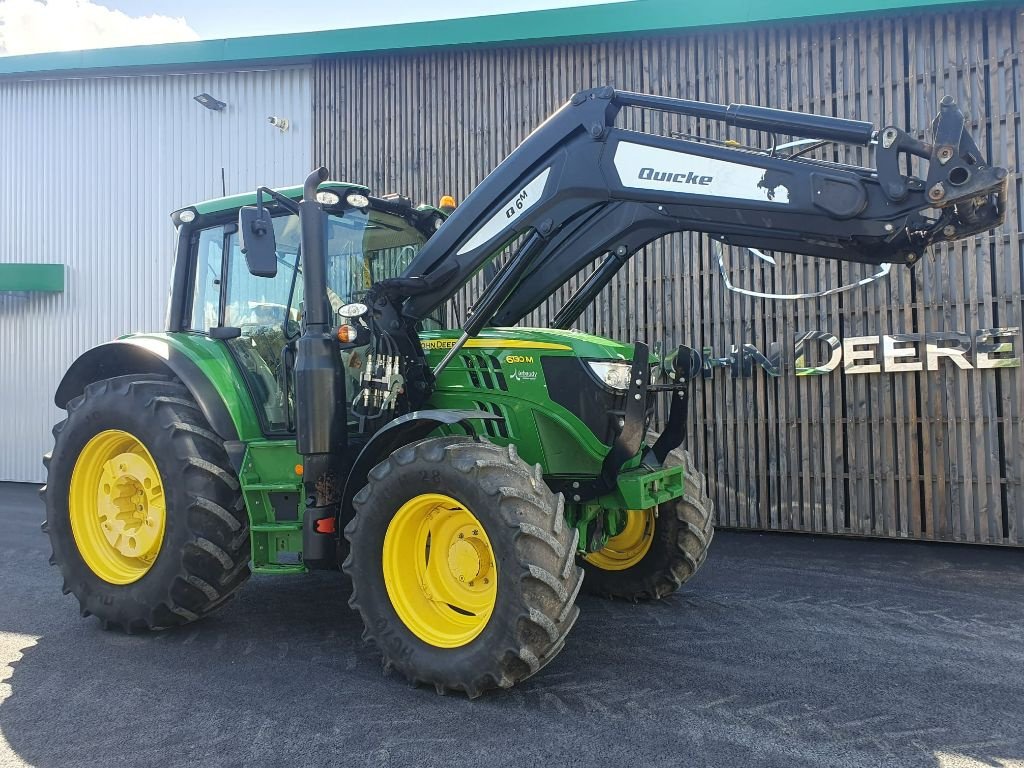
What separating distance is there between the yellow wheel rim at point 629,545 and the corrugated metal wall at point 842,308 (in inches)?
131

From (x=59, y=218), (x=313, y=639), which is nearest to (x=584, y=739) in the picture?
(x=313, y=639)

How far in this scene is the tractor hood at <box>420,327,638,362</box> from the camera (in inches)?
151

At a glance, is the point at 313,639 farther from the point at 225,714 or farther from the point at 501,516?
the point at 501,516

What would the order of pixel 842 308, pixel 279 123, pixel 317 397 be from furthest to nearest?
pixel 279 123, pixel 842 308, pixel 317 397

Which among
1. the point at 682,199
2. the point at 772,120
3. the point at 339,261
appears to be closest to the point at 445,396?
the point at 339,261

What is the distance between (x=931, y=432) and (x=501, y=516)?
5.44 meters

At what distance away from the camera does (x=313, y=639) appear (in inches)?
159

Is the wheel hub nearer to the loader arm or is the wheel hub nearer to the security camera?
the loader arm

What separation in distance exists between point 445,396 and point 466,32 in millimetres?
6541

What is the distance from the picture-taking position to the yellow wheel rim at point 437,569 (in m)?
3.42

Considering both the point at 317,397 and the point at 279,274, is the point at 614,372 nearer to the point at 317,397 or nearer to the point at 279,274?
the point at 317,397

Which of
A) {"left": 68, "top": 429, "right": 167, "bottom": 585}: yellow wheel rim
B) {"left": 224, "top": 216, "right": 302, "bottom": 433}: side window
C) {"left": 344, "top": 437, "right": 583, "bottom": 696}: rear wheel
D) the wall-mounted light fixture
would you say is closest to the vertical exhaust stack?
{"left": 344, "top": 437, "right": 583, "bottom": 696}: rear wheel

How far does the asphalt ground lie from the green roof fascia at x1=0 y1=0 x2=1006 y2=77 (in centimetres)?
561

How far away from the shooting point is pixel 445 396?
13.4 ft
